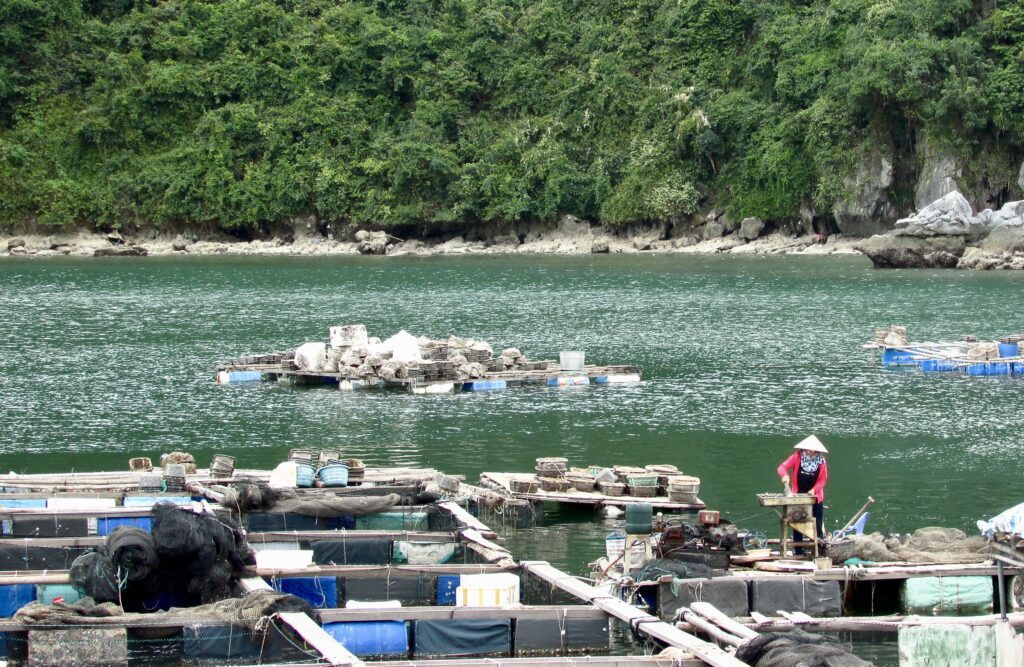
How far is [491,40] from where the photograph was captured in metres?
99.3

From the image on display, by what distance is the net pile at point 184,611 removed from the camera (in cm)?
1373

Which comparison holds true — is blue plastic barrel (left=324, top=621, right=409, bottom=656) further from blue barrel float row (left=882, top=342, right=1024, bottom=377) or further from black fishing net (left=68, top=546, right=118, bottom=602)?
blue barrel float row (left=882, top=342, right=1024, bottom=377)

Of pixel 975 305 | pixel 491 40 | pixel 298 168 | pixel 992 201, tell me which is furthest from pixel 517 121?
pixel 975 305

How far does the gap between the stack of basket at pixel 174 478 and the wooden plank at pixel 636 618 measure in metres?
6.73

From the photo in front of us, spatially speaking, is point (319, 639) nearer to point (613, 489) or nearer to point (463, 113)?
point (613, 489)

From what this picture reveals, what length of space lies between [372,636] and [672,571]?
3.29 metres

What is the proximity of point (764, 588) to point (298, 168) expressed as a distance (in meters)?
82.5

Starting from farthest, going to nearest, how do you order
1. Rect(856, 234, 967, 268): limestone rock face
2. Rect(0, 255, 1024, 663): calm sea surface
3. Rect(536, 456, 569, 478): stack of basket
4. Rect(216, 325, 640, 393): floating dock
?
Rect(856, 234, 967, 268): limestone rock face
Rect(216, 325, 640, 393): floating dock
Rect(0, 255, 1024, 663): calm sea surface
Rect(536, 456, 569, 478): stack of basket

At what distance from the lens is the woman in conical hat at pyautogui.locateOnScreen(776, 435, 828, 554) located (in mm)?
17156

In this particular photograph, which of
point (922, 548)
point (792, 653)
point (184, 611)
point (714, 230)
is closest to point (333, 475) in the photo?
point (184, 611)

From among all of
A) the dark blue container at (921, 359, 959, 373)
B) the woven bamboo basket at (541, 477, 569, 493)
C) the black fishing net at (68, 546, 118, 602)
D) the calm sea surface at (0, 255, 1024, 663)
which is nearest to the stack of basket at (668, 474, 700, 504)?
the calm sea surface at (0, 255, 1024, 663)

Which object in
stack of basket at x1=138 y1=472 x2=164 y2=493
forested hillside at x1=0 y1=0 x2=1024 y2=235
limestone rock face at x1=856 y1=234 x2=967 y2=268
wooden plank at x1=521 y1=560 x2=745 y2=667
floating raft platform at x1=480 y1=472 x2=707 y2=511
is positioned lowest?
floating raft platform at x1=480 y1=472 x2=707 y2=511

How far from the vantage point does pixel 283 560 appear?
1612 centimetres

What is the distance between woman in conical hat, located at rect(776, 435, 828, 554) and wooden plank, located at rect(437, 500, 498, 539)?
3.78 meters
